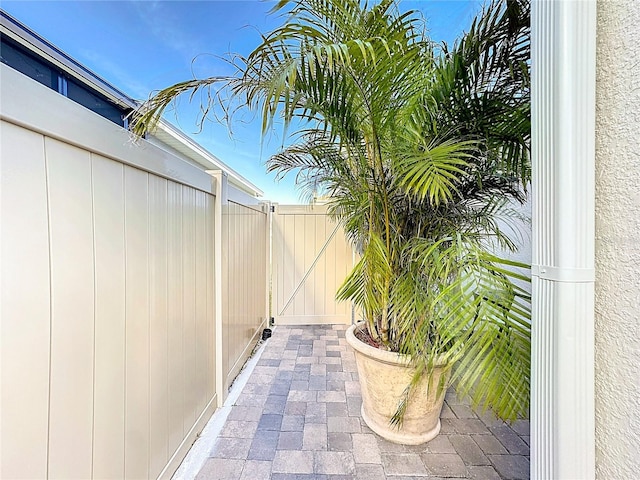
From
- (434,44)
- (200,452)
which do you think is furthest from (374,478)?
(434,44)

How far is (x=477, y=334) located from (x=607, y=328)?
41 centimetres

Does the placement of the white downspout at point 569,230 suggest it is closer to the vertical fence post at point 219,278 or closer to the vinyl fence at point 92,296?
the vinyl fence at point 92,296

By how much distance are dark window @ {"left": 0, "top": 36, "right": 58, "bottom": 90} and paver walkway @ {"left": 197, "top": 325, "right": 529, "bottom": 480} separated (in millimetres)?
2322

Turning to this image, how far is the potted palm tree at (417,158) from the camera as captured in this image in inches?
41.8

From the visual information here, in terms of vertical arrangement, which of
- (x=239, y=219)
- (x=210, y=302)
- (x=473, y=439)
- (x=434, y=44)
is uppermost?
(x=434, y=44)

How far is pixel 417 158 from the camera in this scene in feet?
4.15

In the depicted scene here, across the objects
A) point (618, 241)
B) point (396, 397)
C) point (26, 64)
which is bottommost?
point (396, 397)

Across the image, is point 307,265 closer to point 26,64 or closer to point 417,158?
point 417,158

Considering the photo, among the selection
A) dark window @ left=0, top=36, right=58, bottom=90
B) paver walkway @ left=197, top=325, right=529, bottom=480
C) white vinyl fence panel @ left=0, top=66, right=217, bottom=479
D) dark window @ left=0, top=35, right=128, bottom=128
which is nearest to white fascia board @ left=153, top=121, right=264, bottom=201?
dark window @ left=0, top=35, right=128, bottom=128

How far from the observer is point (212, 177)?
197cm

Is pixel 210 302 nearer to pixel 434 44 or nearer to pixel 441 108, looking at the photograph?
pixel 441 108

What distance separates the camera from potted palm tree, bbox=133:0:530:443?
1.06 m

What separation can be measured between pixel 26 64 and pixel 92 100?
431 mm

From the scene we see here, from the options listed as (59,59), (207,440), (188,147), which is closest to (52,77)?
(59,59)
